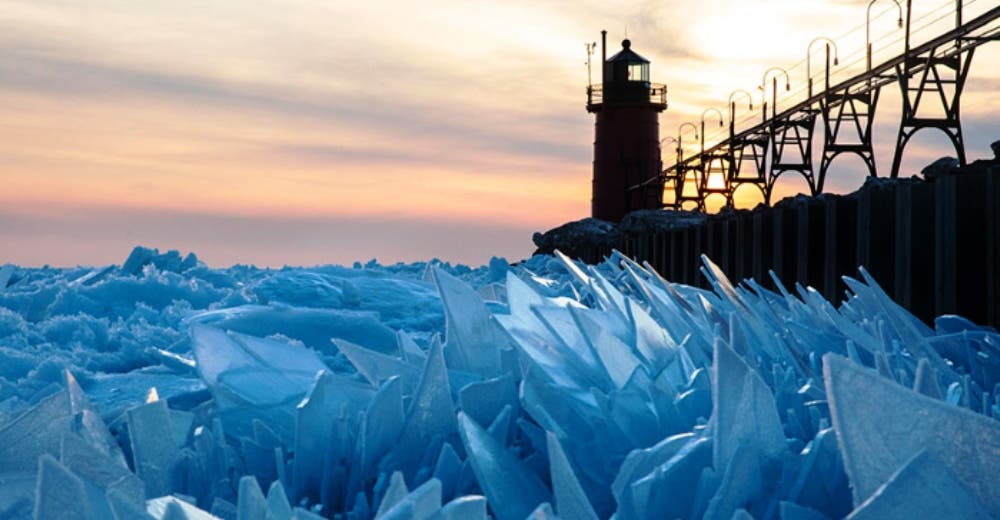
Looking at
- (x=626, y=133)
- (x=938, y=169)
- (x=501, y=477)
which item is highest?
(x=626, y=133)

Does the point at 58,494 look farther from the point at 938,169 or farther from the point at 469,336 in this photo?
the point at 938,169

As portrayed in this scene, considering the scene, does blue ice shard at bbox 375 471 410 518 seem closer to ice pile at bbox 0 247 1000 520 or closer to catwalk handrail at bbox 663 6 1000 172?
ice pile at bbox 0 247 1000 520

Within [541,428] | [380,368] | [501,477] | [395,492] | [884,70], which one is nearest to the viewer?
[395,492]

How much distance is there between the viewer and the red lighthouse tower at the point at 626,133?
34.4 meters

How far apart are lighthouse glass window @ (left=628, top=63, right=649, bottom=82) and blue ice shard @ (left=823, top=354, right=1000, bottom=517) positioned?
3488cm

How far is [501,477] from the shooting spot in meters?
0.72

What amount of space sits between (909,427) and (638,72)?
116ft

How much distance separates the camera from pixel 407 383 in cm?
94

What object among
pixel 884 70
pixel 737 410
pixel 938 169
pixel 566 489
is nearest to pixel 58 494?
pixel 566 489

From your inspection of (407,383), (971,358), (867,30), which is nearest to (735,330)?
(407,383)

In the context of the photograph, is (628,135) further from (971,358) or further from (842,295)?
(971,358)

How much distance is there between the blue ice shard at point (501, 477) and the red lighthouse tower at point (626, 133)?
3418 centimetres

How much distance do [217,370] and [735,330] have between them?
0.53 meters

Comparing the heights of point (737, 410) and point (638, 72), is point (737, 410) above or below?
below
